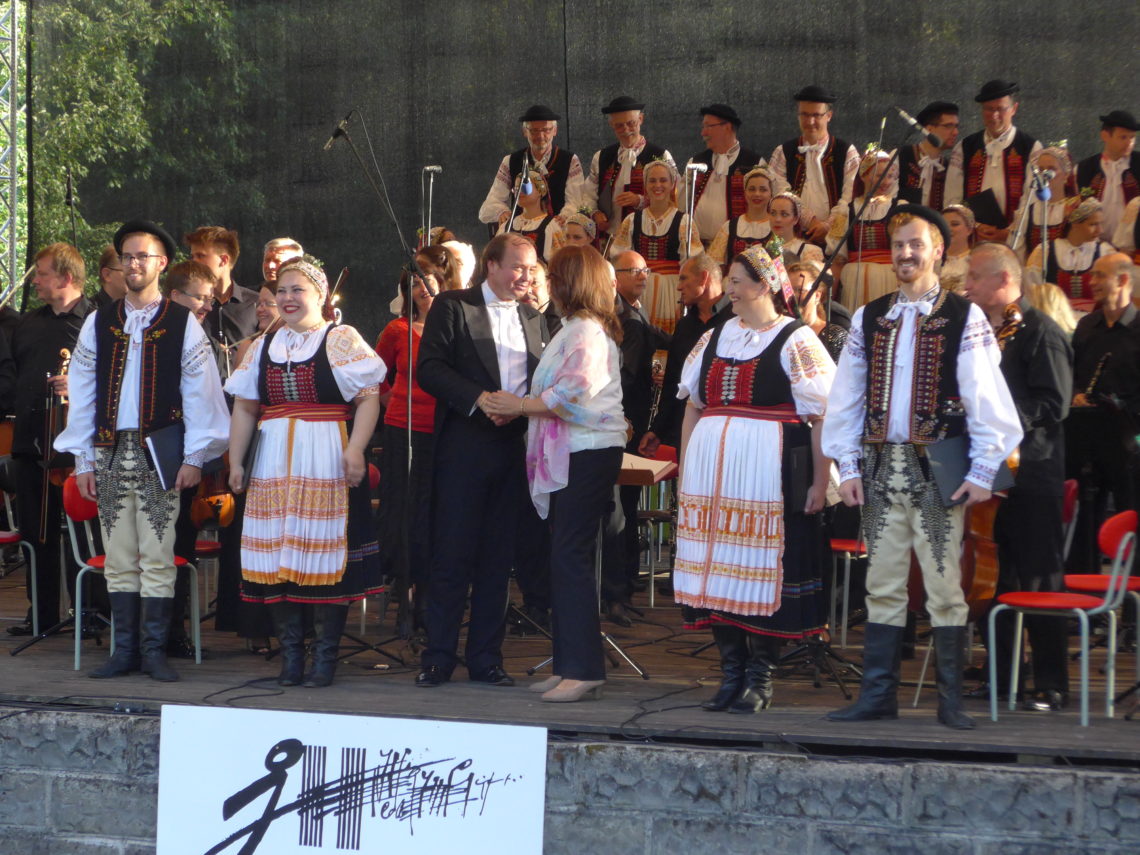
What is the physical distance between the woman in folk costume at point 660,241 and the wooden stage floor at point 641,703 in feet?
9.89

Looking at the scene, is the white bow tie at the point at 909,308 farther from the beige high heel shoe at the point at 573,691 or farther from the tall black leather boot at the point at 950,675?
the beige high heel shoe at the point at 573,691

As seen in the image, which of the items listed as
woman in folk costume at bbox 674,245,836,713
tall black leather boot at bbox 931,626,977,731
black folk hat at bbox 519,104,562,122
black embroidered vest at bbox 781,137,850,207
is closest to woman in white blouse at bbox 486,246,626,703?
woman in folk costume at bbox 674,245,836,713

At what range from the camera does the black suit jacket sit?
5059 mm

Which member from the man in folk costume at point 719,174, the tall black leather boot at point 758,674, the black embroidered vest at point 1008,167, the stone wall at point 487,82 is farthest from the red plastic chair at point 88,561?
the black embroidered vest at point 1008,167

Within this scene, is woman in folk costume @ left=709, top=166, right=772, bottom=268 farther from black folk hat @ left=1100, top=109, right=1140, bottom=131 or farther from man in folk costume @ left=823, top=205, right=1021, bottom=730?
man in folk costume @ left=823, top=205, right=1021, bottom=730

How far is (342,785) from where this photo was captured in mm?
4344

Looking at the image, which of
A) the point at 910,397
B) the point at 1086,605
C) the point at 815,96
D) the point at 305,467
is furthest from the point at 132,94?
the point at 1086,605

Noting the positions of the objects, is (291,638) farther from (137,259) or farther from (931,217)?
(931,217)

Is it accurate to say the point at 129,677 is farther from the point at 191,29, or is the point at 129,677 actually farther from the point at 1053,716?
the point at 191,29

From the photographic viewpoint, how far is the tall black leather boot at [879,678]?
441 cm

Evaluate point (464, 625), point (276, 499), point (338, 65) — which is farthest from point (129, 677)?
point (338, 65)

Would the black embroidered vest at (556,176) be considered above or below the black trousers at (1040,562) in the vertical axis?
above

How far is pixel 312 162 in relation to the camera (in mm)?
10609

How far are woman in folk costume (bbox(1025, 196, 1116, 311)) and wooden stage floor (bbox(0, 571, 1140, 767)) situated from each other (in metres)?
2.45
